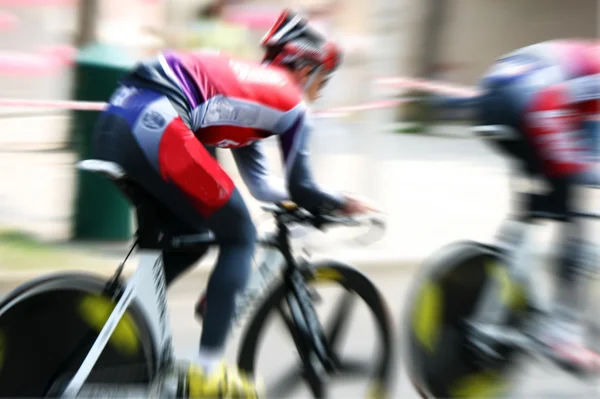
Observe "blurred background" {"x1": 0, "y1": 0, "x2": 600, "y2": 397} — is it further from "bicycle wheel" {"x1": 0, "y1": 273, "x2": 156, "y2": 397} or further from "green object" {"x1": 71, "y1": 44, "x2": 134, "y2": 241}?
"bicycle wheel" {"x1": 0, "y1": 273, "x2": 156, "y2": 397}

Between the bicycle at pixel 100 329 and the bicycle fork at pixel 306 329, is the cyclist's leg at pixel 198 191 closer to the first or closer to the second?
the bicycle at pixel 100 329

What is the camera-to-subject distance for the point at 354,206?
3.79 metres

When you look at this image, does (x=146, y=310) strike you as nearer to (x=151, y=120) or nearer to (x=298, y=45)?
(x=151, y=120)

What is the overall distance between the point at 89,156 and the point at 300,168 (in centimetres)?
344

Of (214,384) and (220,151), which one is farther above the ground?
(220,151)

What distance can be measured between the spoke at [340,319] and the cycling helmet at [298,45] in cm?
93

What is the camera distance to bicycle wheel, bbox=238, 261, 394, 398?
390 centimetres

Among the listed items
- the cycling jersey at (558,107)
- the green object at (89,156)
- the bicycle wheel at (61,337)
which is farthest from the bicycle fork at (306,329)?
the green object at (89,156)

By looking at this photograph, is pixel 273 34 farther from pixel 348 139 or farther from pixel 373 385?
pixel 348 139

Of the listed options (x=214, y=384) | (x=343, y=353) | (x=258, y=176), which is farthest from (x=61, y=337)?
(x=343, y=353)

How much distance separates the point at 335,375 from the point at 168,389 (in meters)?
0.71

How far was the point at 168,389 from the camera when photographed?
144 inches

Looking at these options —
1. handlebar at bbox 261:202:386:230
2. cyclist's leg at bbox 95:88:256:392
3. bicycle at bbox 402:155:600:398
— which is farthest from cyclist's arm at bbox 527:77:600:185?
cyclist's leg at bbox 95:88:256:392

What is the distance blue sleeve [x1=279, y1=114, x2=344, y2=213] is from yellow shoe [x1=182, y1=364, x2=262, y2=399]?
69 centimetres
